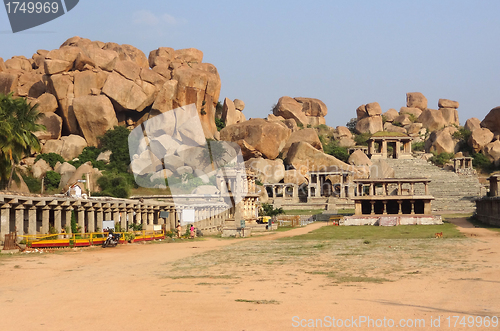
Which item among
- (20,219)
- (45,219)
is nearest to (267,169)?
(45,219)

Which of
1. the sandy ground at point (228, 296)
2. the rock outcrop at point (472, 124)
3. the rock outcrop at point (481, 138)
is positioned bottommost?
the sandy ground at point (228, 296)

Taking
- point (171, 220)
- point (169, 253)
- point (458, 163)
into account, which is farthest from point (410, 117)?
point (169, 253)

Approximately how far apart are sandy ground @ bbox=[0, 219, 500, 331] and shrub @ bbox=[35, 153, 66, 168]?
145 ft

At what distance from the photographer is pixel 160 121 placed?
2687 inches

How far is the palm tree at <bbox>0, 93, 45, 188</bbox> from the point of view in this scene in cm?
3597

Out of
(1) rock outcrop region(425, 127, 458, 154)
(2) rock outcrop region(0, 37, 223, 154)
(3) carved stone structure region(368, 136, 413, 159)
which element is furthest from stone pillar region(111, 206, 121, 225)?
(1) rock outcrop region(425, 127, 458, 154)

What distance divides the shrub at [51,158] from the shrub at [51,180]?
3.37 meters

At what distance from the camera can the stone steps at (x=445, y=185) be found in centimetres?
5916

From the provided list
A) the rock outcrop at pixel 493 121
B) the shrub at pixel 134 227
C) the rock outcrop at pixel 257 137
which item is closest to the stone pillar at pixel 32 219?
the shrub at pixel 134 227

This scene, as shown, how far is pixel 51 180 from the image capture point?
5778 centimetres

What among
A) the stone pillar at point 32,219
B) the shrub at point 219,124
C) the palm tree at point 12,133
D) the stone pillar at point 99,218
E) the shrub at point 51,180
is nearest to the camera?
the stone pillar at point 32,219

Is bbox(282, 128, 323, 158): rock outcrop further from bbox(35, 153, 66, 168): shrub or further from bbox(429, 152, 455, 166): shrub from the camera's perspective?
bbox(35, 153, 66, 168): shrub

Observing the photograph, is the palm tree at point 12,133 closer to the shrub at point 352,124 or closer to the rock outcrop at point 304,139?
the rock outcrop at point 304,139

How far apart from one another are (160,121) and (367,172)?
28.8 metres
